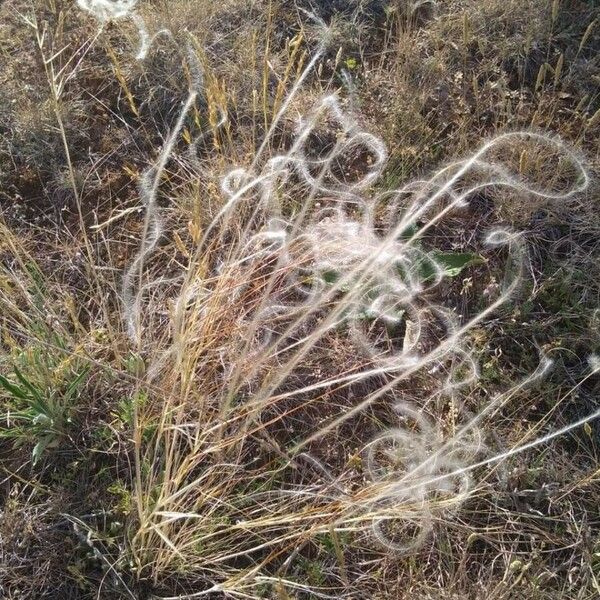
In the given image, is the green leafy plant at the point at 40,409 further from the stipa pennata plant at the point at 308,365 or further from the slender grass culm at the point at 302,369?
the stipa pennata plant at the point at 308,365

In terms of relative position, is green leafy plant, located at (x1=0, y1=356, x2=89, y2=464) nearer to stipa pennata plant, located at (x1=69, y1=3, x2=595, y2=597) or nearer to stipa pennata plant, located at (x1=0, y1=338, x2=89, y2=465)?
stipa pennata plant, located at (x1=0, y1=338, x2=89, y2=465)

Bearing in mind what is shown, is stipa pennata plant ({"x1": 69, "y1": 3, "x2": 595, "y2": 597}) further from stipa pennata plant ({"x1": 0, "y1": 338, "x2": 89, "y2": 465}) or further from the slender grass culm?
stipa pennata plant ({"x1": 0, "y1": 338, "x2": 89, "y2": 465})

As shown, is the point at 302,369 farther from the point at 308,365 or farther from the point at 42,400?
the point at 42,400

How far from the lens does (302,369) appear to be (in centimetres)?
178

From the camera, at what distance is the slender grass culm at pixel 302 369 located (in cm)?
145

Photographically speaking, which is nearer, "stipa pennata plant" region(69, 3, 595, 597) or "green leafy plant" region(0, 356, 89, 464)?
"stipa pennata plant" region(69, 3, 595, 597)

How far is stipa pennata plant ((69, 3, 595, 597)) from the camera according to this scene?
1.42 meters

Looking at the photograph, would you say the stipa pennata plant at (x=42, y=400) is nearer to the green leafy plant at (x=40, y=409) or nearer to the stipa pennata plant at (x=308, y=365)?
the green leafy plant at (x=40, y=409)

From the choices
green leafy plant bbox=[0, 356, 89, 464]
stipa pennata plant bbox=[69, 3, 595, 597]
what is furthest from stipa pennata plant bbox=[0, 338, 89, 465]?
stipa pennata plant bbox=[69, 3, 595, 597]

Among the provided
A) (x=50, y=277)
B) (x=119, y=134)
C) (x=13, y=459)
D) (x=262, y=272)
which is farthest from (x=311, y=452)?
(x=119, y=134)

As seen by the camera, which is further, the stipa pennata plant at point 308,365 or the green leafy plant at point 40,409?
the green leafy plant at point 40,409

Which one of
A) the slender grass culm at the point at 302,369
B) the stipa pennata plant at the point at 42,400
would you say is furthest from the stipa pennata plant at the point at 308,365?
the stipa pennata plant at the point at 42,400

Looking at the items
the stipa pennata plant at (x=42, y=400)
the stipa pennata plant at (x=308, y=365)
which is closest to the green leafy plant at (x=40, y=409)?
the stipa pennata plant at (x=42, y=400)

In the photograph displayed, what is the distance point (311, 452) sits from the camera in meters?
1.67
